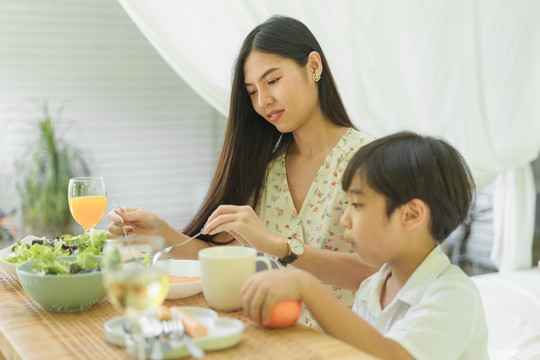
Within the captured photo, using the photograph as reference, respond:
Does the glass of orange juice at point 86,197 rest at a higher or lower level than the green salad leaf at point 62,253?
higher

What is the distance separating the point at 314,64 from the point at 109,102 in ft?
7.61

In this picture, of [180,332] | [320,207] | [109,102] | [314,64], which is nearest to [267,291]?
[180,332]

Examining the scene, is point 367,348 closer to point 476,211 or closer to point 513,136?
point 513,136

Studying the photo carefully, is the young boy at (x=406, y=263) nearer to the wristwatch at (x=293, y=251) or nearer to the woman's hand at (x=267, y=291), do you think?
the woman's hand at (x=267, y=291)

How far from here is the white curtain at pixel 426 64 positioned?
8.12 ft

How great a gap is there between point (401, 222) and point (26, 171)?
2.88 metres

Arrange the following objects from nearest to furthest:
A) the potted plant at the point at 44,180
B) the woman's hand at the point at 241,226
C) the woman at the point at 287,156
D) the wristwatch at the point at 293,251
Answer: the woman's hand at the point at 241,226 → the wristwatch at the point at 293,251 → the woman at the point at 287,156 → the potted plant at the point at 44,180

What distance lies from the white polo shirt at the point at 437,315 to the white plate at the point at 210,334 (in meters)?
0.30

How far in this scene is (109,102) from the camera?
3854mm

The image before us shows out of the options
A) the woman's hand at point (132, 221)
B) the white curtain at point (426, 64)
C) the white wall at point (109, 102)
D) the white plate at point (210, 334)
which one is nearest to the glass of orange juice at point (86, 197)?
the woman's hand at point (132, 221)

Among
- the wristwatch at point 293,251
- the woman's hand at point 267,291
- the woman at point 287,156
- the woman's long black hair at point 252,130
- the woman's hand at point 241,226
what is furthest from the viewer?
the woman's long black hair at point 252,130

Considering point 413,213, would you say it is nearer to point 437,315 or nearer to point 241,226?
point 437,315

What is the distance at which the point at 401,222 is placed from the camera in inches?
48.1

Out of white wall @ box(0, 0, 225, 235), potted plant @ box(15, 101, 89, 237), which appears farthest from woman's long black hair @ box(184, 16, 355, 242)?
white wall @ box(0, 0, 225, 235)
